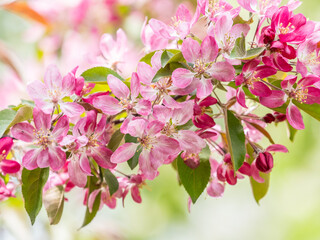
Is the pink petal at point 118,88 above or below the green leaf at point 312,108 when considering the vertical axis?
above

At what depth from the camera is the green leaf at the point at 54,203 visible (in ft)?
1.85

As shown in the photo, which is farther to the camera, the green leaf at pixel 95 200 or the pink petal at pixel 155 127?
the green leaf at pixel 95 200

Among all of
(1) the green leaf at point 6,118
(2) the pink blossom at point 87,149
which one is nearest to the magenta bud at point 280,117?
(2) the pink blossom at point 87,149

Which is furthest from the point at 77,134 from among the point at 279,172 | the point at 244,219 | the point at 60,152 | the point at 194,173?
the point at 244,219

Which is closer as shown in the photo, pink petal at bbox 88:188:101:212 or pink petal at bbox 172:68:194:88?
pink petal at bbox 172:68:194:88

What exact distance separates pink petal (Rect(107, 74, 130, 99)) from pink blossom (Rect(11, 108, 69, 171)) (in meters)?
0.06

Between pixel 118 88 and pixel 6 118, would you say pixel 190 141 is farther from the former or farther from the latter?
pixel 6 118

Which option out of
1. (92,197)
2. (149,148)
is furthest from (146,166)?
(92,197)

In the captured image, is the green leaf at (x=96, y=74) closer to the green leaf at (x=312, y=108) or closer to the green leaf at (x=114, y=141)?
→ the green leaf at (x=114, y=141)

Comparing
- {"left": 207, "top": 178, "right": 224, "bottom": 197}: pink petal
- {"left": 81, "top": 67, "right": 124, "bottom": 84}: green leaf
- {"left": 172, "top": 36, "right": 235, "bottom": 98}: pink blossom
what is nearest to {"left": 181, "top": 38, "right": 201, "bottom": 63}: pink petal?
{"left": 172, "top": 36, "right": 235, "bottom": 98}: pink blossom

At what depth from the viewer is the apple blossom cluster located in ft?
1.56

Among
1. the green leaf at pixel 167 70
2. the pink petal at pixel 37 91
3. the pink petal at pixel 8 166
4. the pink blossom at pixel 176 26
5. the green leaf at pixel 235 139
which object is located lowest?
the pink petal at pixel 8 166

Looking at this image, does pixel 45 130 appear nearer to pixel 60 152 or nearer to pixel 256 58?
pixel 60 152

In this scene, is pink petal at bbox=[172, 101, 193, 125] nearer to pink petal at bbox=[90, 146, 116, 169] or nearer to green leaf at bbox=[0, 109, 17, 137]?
pink petal at bbox=[90, 146, 116, 169]
